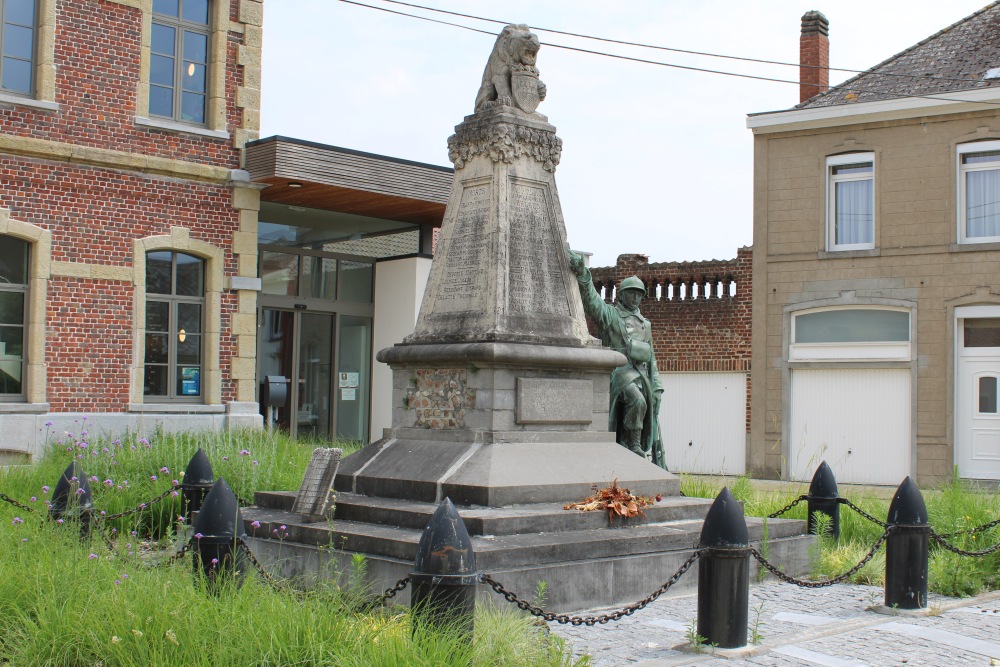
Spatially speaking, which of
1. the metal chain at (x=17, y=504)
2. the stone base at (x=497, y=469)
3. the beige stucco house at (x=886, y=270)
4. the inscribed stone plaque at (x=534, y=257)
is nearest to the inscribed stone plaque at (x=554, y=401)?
the stone base at (x=497, y=469)

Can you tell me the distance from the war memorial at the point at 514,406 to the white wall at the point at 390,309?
933cm

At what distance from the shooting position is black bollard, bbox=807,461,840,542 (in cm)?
945

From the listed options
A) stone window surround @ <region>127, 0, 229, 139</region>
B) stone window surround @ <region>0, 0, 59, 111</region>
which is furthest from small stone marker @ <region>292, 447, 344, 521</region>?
stone window surround @ <region>127, 0, 229, 139</region>

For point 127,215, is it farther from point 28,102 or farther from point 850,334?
point 850,334

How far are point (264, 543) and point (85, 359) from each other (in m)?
8.55

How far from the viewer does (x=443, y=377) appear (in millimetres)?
8758

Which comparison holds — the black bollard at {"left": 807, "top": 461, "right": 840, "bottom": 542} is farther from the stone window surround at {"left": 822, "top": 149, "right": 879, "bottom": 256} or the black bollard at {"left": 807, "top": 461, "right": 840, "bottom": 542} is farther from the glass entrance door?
the stone window surround at {"left": 822, "top": 149, "right": 879, "bottom": 256}

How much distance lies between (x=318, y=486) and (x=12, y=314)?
8.91 metres

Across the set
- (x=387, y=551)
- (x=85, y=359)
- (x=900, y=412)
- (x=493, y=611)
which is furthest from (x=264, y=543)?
(x=900, y=412)

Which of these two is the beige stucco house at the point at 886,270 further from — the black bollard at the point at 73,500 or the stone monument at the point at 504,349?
the black bollard at the point at 73,500

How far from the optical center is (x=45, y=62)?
15367 millimetres

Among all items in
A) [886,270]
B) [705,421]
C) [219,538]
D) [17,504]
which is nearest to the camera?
[219,538]

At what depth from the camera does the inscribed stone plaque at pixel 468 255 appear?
28.9 ft

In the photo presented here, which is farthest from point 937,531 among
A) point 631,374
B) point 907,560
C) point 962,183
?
point 962,183
